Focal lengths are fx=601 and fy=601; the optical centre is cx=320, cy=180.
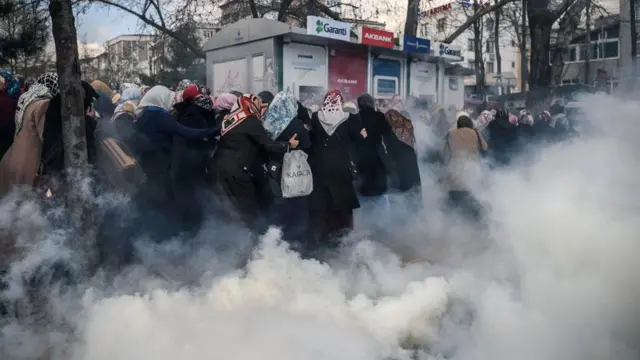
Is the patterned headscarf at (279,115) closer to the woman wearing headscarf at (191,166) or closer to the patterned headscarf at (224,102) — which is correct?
the woman wearing headscarf at (191,166)

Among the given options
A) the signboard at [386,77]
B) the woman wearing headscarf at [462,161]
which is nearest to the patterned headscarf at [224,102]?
the woman wearing headscarf at [462,161]

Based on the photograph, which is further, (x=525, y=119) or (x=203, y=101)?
(x=525, y=119)

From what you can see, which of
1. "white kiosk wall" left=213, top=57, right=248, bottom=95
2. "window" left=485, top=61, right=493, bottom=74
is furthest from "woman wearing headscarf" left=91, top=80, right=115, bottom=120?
"window" left=485, top=61, right=493, bottom=74

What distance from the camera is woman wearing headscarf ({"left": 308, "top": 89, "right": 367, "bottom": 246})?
5.24 m

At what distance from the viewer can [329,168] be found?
522cm

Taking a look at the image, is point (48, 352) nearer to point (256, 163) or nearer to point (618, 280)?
point (256, 163)

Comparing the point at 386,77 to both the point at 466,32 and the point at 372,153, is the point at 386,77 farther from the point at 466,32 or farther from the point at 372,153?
the point at 466,32

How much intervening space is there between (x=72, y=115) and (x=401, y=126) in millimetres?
3276

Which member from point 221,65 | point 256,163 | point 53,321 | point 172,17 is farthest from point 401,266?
point 172,17

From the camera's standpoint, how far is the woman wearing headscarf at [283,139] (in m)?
4.80

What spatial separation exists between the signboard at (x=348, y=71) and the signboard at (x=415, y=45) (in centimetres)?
83

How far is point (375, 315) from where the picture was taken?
11.7 feet

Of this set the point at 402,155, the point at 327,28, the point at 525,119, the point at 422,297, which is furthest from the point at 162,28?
the point at 422,297

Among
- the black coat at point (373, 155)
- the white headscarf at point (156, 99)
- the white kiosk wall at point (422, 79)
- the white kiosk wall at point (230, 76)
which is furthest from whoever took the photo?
the white kiosk wall at point (422, 79)
